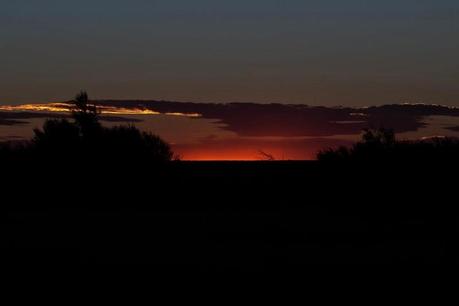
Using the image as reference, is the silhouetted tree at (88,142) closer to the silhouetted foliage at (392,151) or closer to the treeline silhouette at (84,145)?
the treeline silhouette at (84,145)

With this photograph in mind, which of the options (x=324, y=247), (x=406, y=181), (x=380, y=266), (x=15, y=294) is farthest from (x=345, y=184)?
(x=15, y=294)

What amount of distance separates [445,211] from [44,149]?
78.6 ft

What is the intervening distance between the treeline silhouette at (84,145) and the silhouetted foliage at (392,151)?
11.4 metres

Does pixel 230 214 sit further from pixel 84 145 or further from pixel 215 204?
pixel 84 145

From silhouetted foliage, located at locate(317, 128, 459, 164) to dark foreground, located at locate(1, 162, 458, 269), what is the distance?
536 mm

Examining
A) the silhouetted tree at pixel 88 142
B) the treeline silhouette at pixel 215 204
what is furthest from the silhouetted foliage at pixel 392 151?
the silhouetted tree at pixel 88 142

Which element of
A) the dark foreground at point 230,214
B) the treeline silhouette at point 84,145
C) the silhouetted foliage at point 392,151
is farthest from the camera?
the treeline silhouette at point 84,145

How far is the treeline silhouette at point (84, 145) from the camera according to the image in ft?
169

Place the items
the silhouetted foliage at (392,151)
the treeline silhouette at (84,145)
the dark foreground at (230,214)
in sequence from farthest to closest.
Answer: the treeline silhouette at (84,145) < the silhouetted foliage at (392,151) < the dark foreground at (230,214)

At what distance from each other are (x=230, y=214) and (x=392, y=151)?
7.69m

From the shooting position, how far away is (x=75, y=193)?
4856 cm

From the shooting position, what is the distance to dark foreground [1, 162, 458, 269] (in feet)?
82.2

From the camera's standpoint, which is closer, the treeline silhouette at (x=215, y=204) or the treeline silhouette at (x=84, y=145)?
the treeline silhouette at (x=215, y=204)

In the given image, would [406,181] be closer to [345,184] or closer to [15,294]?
[345,184]
